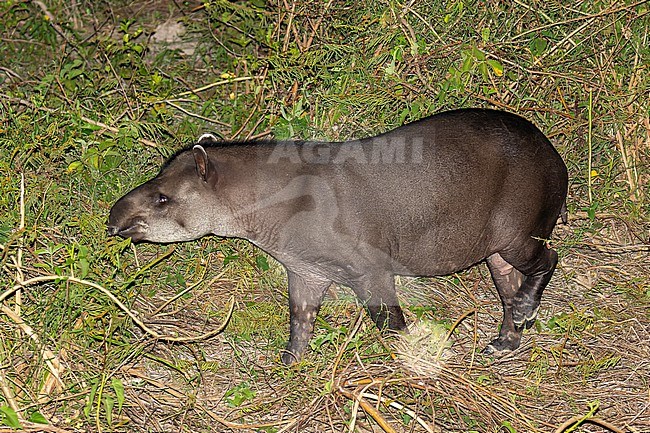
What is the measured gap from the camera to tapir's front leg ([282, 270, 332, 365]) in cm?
661

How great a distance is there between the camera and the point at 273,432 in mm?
5770

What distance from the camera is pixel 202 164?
6078 millimetres

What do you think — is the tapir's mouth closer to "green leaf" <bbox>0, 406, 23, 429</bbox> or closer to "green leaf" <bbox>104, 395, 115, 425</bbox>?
"green leaf" <bbox>104, 395, 115, 425</bbox>

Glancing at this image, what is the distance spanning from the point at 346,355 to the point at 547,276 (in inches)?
68.6

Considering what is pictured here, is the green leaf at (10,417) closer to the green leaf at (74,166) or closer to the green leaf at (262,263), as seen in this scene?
the green leaf at (74,166)

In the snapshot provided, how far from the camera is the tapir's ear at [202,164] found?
6.02m

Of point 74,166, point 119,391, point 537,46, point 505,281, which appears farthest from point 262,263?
point 537,46

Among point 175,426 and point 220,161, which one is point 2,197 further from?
point 175,426

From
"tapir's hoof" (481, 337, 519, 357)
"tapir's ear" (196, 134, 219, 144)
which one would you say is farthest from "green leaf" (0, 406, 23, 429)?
"tapir's hoof" (481, 337, 519, 357)

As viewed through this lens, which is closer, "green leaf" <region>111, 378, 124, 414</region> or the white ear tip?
"green leaf" <region>111, 378, 124, 414</region>

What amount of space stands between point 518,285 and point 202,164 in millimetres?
2658
